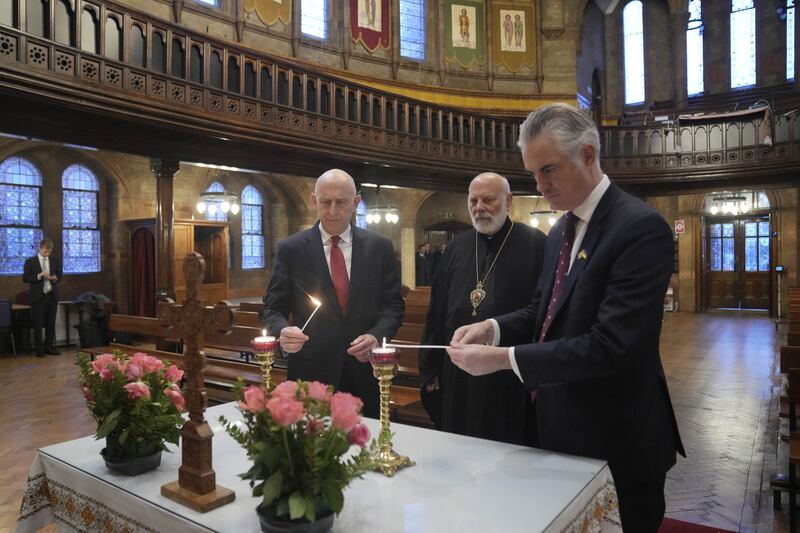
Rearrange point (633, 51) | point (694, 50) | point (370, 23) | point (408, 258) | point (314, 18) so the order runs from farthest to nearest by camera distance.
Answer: point (633, 51) < point (694, 50) < point (408, 258) < point (370, 23) < point (314, 18)

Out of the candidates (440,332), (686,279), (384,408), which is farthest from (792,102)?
(384,408)

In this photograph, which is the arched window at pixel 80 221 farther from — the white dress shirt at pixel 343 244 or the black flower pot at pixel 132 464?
the black flower pot at pixel 132 464

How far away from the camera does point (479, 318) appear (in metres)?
2.67

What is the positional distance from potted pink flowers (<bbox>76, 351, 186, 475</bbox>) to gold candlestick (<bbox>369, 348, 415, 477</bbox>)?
63 centimetres

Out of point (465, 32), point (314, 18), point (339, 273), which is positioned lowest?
point (339, 273)

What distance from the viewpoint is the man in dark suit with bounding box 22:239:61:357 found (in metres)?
9.40

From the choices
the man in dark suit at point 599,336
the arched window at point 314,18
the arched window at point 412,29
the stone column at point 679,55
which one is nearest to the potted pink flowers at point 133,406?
the man in dark suit at point 599,336

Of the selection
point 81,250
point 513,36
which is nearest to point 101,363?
point 81,250

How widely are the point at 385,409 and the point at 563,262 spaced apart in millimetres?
732

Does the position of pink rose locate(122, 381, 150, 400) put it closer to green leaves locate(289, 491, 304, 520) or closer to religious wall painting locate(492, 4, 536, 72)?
green leaves locate(289, 491, 304, 520)

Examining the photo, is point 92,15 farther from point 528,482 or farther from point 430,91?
point 430,91

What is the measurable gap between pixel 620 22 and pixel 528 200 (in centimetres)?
915

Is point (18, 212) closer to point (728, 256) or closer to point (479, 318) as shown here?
point (479, 318)

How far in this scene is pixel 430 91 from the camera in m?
15.2
